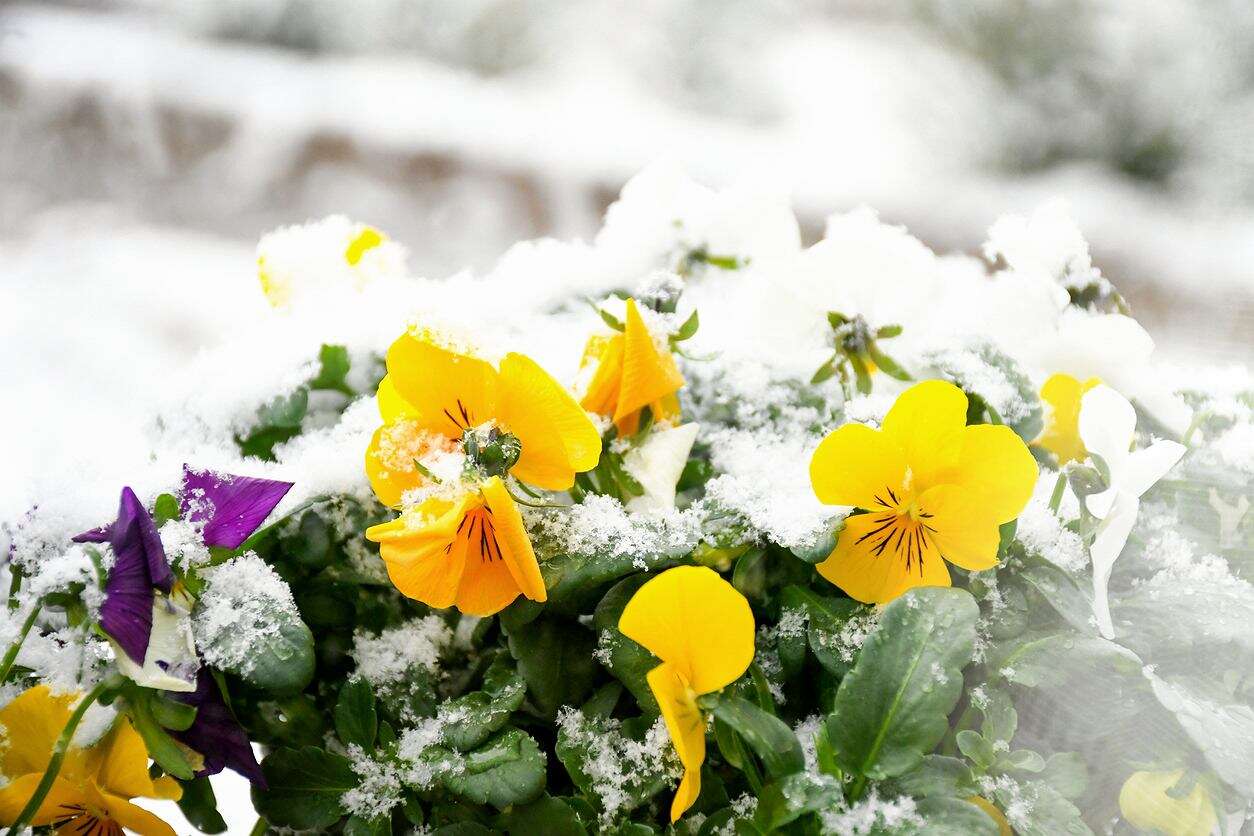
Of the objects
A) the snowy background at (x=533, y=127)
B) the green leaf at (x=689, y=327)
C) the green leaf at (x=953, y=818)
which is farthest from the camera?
the snowy background at (x=533, y=127)

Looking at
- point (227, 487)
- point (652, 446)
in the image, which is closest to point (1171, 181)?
point (652, 446)

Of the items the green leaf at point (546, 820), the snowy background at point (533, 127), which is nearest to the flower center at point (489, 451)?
the green leaf at point (546, 820)

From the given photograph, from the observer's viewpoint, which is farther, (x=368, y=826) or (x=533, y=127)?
(x=533, y=127)

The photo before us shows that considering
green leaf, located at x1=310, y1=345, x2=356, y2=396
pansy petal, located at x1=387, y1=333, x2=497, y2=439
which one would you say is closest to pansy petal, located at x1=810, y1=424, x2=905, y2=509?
pansy petal, located at x1=387, y1=333, x2=497, y2=439

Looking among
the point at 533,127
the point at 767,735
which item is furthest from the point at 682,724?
the point at 533,127

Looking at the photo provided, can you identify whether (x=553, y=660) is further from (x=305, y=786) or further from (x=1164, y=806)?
(x=1164, y=806)

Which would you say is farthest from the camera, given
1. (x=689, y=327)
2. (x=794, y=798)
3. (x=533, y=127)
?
(x=533, y=127)

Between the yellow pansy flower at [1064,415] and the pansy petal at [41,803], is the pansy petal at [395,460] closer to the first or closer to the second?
the pansy petal at [41,803]
